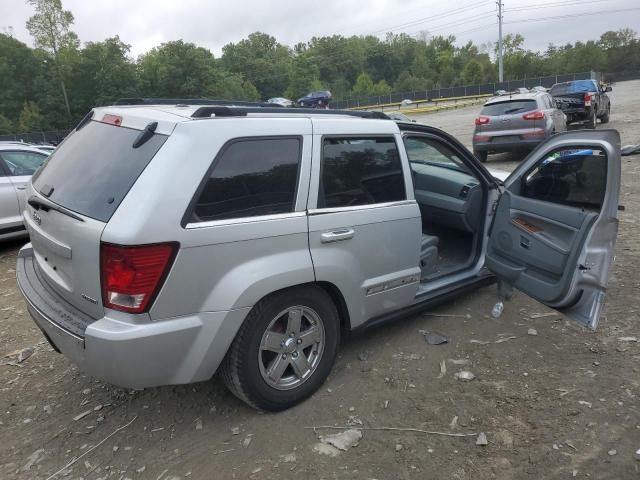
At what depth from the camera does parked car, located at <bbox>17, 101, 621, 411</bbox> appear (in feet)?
8.12

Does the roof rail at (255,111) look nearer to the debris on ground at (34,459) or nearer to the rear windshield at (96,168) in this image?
the rear windshield at (96,168)

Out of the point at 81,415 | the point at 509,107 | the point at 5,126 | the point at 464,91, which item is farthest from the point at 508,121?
the point at 5,126

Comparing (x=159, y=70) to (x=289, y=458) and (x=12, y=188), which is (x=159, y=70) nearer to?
(x=12, y=188)

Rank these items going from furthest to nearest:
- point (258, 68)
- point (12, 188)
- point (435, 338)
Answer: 1. point (258, 68)
2. point (12, 188)
3. point (435, 338)

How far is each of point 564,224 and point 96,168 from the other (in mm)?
2888

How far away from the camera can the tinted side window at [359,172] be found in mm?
3147

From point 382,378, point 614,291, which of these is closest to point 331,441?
point 382,378

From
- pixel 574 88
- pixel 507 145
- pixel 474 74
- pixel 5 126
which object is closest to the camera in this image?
pixel 507 145

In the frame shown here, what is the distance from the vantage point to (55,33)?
49656 millimetres

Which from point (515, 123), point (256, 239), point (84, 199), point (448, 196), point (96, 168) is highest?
Answer: point (96, 168)

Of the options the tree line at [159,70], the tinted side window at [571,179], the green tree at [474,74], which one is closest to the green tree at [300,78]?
the tree line at [159,70]

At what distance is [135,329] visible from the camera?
2438 millimetres

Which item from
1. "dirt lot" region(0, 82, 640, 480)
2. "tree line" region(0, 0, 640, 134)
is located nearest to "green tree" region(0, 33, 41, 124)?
"tree line" region(0, 0, 640, 134)

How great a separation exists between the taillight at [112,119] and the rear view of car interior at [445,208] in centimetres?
221
